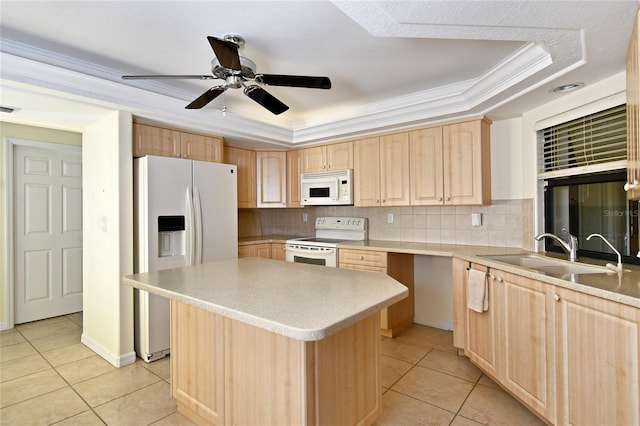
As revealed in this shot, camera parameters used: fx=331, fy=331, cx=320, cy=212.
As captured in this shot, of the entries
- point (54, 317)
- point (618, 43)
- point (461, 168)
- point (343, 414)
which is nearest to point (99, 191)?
point (54, 317)

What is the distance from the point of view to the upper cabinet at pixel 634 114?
154 centimetres

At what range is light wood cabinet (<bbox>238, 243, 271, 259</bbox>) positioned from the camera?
4.05m

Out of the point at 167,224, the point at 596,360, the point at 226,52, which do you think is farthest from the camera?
the point at 167,224

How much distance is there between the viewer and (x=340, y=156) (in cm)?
404

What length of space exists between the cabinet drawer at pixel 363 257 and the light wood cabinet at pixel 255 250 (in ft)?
3.65

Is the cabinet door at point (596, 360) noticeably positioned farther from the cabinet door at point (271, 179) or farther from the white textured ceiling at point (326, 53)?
the cabinet door at point (271, 179)

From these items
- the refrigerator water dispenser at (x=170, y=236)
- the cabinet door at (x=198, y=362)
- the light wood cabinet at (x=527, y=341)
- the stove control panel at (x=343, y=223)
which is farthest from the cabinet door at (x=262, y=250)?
the light wood cabinet at (x=527, y=341)

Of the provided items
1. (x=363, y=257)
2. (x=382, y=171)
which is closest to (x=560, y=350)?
(x=363, y=257)

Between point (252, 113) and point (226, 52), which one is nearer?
point (226, 52)

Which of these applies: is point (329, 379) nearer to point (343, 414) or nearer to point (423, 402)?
point (343, 414)

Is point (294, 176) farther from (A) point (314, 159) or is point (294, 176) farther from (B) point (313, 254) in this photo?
(B) point (313, 254)

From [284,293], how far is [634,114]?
6.42ft

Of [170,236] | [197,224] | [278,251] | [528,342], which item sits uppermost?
[197,224]

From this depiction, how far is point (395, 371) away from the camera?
8.80 feet
